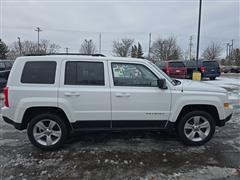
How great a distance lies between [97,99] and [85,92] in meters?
0.27

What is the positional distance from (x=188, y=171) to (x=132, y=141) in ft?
4.57

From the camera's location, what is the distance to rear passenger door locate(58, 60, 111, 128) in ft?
11.5

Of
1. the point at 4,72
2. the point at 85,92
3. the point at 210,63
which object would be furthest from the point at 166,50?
the point at 85,92

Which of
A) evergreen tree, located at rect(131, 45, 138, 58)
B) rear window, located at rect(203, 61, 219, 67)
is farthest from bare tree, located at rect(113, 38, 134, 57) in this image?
rear window, located at rect(203, 61, 219, 67)

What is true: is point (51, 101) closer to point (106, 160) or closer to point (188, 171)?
point (106, 160)

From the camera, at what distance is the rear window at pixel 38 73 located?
347 cm

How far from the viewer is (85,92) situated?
11.5 feet

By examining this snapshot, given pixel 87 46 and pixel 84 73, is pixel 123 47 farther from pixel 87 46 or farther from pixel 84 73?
pixel 84 73

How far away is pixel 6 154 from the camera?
3482mm

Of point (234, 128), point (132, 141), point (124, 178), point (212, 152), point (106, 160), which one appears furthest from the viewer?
point (234, 128)

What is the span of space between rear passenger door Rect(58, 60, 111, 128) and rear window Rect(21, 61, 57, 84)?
224mm

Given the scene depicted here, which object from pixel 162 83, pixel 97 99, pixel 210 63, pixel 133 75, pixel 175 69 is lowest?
pixel 97 99

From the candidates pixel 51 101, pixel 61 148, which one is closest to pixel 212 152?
pixel 61 148

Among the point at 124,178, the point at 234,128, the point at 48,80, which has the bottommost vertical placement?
the point at 124,178
